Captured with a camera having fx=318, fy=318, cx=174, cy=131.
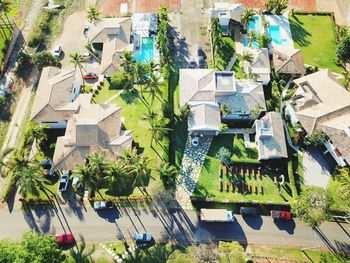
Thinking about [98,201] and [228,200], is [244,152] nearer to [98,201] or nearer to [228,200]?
[228,200]

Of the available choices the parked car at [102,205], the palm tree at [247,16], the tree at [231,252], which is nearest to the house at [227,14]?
the palm tree at [247,16]

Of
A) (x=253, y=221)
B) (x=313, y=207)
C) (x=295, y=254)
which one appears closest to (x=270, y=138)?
(x=313, y=207)

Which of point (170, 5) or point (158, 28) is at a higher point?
point (170, 5)

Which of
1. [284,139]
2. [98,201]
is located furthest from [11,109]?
[284,139]

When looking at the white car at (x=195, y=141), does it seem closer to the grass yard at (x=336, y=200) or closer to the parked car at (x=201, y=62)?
the parked car at (x=201, y=62)

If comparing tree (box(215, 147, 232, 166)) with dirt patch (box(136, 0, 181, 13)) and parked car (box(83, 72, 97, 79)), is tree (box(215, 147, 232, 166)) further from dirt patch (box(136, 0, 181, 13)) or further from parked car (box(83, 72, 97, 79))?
dirt patch (box(136, 0, 181, 13))

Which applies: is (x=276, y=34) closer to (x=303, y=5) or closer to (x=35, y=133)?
(x=303, y=5)
